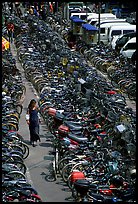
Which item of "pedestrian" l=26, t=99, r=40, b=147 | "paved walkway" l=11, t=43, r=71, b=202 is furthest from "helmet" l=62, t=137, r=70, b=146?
"pedestrian" l=26, t=99, r=40, b=147

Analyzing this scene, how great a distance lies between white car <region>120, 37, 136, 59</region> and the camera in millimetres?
25234

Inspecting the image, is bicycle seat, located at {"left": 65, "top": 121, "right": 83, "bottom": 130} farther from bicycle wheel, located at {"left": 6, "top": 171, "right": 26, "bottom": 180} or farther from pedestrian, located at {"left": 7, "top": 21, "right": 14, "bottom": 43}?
pedestrian, located at {"left": 7, "top": 21, "right": 14, "bottom": 43}

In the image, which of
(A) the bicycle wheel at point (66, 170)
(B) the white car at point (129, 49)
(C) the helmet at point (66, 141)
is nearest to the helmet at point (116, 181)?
(A) the bicycle wheel at point (66, 170)

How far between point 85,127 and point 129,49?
12082mm

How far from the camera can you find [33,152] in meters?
14.3

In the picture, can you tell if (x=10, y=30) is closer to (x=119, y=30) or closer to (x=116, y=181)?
(x=119, y=30)

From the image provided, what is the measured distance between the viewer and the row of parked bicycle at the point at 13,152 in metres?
10.1

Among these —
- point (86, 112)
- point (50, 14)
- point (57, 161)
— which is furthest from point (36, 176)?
point (50, 14)

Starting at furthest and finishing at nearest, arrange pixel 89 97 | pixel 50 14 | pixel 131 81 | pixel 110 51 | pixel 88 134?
pixel 50 14, pixel 110 51, pixel 131 81, pixel 89 97, pixel 88 134

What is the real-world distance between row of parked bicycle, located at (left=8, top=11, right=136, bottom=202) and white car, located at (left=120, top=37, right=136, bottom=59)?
10.3 feet

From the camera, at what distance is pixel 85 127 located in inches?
548

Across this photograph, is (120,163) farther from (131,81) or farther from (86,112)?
(131,81)

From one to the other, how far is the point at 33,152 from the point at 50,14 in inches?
1119

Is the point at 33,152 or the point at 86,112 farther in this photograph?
the point at 86,112
